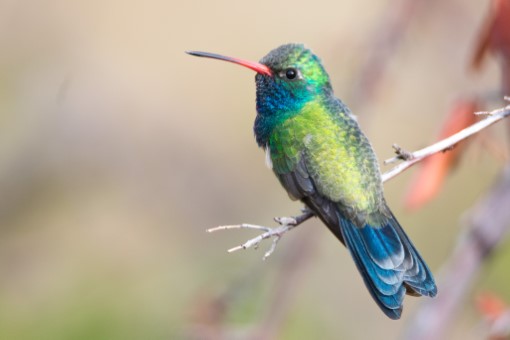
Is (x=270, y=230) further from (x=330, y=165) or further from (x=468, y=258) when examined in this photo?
(x=468, y=258)

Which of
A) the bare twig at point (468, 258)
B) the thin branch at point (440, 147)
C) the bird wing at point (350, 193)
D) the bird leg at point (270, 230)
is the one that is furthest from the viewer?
the bare twig at point (468, 258)

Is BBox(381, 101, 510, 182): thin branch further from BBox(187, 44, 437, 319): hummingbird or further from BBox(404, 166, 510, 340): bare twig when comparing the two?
BBox(404, 166, 510, 340): bare twig

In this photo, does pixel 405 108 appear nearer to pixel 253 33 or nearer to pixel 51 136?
pixel 253 33

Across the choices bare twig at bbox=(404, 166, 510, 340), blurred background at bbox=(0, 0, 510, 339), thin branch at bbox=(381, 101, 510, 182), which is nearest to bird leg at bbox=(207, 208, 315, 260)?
thin branch at bbox=(381, 101, 510, 182)

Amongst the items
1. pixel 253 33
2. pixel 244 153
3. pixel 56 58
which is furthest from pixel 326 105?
pixel 253 33

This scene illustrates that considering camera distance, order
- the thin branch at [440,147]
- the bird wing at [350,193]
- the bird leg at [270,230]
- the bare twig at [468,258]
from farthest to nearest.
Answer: the bare twig at [468,258] → the bird wing at [350,193] → the thin branch at [440,147] → the bird leg at [270,230]

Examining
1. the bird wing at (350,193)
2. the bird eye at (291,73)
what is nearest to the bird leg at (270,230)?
the bird wing at (350,193)

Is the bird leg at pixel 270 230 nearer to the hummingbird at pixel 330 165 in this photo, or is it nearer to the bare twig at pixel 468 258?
the hummingbird at pixel 330 165
